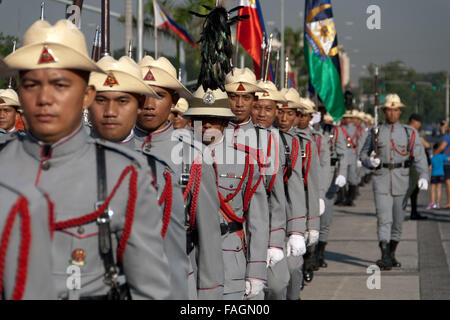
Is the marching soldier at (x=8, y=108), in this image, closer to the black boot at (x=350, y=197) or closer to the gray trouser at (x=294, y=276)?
the gray trouser at (x=294, y=276)

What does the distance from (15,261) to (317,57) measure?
14807 millimetres

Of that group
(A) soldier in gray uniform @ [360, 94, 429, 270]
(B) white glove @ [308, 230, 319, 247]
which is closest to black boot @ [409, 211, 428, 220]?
(A) soldier in gray uniform @ [360, 94, 429, 270]

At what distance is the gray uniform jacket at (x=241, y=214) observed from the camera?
6629mm

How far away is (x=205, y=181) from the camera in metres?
5.45

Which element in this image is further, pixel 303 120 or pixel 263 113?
pixel 303 120

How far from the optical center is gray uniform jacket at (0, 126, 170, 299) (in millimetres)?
3305

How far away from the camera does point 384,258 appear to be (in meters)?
12.8

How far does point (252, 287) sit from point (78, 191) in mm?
3603

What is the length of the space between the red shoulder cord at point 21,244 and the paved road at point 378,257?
7.64 metres

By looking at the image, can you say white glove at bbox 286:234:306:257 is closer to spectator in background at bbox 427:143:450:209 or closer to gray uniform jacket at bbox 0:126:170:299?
gray uniform jacket at bbox 0:126:170:299

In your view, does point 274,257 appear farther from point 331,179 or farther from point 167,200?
point 331,179

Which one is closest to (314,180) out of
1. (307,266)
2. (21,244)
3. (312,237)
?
(312,237)
